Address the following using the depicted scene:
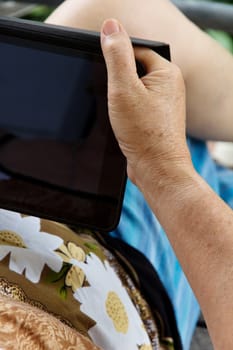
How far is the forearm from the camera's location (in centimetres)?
48

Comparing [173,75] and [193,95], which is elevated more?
[173,75]

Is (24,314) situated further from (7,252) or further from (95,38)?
(95,38)

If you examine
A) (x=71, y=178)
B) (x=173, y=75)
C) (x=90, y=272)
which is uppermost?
(x=173, y=75)

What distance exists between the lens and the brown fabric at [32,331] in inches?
19.4

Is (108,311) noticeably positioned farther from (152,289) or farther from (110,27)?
(110,27)

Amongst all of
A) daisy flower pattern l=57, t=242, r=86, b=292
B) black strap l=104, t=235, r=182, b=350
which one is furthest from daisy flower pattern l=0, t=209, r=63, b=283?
black strap l=104, t=235, r=182, b=350

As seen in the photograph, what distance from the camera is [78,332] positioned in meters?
0.57

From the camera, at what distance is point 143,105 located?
529 millimetres

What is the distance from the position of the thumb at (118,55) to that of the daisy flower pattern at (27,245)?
0.22 meters

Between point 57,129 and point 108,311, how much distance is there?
197 mm

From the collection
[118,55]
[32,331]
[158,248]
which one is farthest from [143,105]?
[158,248]

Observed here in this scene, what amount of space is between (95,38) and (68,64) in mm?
40

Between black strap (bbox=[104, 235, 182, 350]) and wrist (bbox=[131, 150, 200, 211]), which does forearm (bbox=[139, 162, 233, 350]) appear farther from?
black strap (bbox=[104, 235, 182, 350])

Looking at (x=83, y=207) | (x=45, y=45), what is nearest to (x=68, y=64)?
(x=45, y=45)
